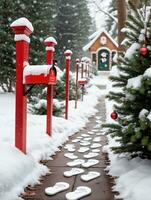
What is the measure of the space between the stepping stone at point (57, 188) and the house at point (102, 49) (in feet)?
123

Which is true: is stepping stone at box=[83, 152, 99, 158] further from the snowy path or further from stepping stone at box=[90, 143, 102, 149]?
stepping stone at box=[90, 143, 102, 149]

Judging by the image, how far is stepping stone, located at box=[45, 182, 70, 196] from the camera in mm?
4312

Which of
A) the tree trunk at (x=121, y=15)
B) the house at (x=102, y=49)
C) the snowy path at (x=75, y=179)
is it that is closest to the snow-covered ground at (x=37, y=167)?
the snowy path at (x=75, y=179)

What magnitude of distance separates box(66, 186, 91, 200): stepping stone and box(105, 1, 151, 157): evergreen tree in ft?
2.76

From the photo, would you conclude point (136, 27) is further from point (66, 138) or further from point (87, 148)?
point (66, 138)

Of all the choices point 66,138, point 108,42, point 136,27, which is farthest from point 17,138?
point 108,42

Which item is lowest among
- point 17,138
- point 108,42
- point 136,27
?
point 17,138

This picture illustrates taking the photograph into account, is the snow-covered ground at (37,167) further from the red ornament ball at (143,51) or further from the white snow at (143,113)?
the red ornament ball at (143,51)

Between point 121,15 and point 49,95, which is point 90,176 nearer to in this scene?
point 49,95

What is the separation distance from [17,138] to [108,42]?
124 feet

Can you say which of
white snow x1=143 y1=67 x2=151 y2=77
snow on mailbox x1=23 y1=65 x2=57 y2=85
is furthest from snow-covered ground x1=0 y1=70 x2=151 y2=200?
white snow x1=143 y1=67 x2=151 y2=77

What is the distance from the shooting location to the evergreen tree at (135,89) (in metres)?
4.48

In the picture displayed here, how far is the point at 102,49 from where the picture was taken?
42.1m

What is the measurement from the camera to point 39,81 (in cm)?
512
